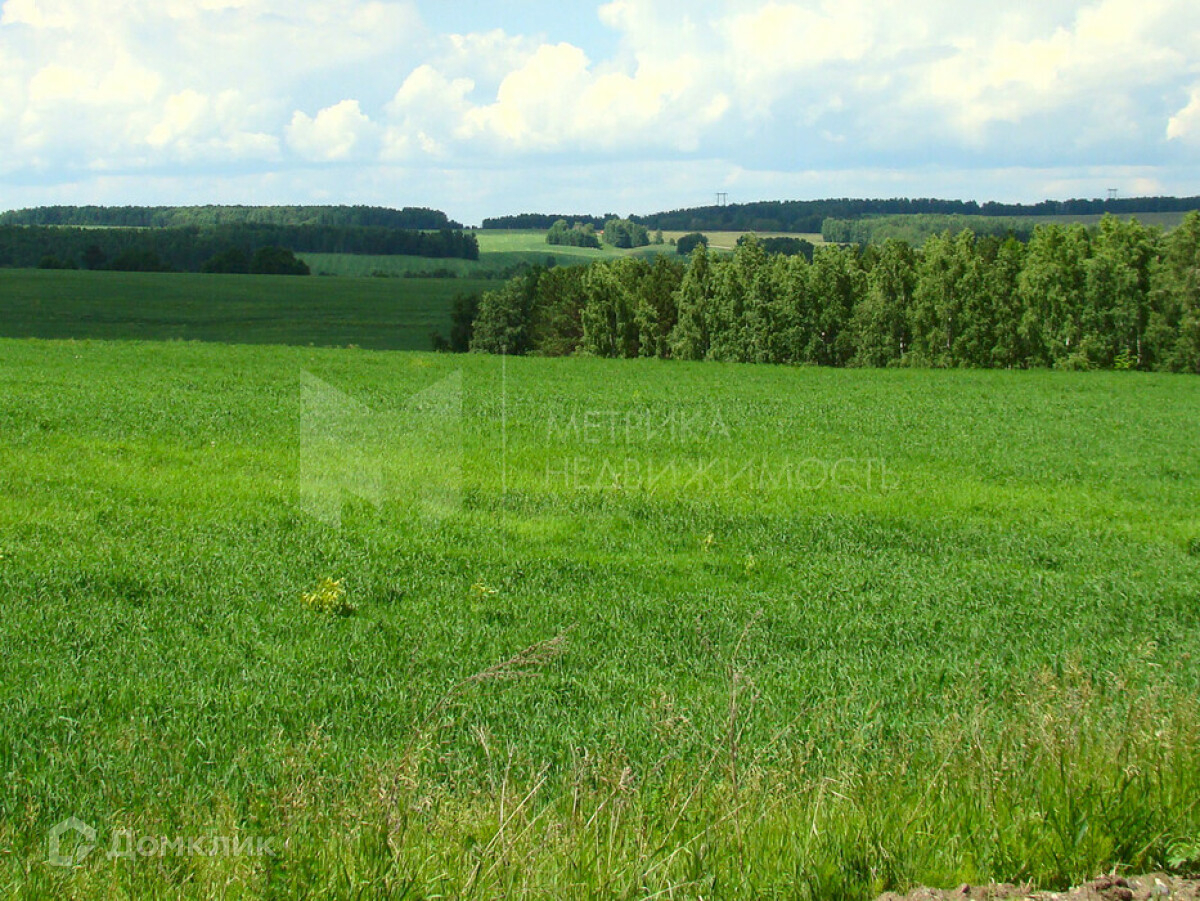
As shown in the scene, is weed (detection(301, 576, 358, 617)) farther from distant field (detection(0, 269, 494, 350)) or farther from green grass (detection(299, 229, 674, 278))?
green grass (detection(299, 229, 674, 278))

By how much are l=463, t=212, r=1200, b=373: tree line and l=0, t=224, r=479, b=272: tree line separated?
42.9m

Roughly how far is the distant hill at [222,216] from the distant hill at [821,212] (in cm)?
2664

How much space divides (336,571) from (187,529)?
2.50 m

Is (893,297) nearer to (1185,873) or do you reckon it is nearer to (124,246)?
(1185,873)

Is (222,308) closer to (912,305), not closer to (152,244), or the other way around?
(152,244)

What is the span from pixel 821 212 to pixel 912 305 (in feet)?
266

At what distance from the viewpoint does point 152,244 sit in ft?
316

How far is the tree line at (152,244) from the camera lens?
92.6m

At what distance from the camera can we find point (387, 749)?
574 cm

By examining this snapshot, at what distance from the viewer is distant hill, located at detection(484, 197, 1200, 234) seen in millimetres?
127812

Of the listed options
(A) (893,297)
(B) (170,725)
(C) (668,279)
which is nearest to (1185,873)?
(B) (170,725)

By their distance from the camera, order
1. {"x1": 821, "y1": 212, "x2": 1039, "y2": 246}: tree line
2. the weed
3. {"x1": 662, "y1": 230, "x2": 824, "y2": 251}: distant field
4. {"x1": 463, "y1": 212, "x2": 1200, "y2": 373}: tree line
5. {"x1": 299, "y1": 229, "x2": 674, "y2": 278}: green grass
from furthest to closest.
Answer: {"x1": 662, "y1": 230, "x2": 824, "y2": 251}: distant field < {"x1": 299, "y1": 229, "x2": 674, "y2": 278}: green grass < {"x1": 821, "y1": 212, "x2": 1039, "y2": 246}: tree line < {"x1": 463, "y1": 212, "x2": 1200, "y2": 373}: tree line < the weed

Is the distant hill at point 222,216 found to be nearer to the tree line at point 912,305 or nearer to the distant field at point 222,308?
the distant field at point 222,308

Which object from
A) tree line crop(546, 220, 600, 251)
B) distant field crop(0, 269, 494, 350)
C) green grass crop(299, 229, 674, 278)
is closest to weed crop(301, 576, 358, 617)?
distant field crop(0, 269, 494, 350)
